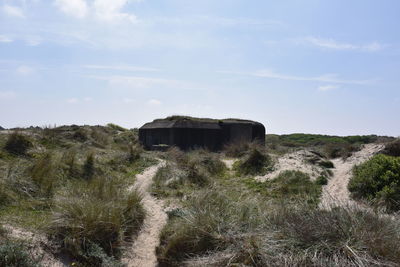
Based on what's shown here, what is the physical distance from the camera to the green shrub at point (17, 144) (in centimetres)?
1035

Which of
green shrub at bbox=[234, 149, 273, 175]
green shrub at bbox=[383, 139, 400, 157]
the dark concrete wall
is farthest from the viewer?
the dark concrete wall

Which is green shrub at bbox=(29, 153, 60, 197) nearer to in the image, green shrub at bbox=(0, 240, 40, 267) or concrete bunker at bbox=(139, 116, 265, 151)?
green shrub at bbox=(0, 240, 40, 267)

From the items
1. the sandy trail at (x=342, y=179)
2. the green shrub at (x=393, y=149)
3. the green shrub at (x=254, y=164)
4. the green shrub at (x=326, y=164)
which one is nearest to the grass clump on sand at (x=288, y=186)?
the sandy trail at (x=342, y=179)

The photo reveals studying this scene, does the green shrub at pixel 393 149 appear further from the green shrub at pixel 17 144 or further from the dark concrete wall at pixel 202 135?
the green shrub at pixel 17 144

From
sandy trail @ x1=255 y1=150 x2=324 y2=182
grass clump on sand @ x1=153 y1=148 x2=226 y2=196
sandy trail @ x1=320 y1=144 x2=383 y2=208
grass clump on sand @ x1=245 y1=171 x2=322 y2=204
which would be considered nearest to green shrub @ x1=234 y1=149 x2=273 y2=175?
sandy trail @ x1=255 y1=150 x2=324 y2=182

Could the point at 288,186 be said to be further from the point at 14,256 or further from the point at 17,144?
the point at 17,144

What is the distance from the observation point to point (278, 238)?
15.8ft

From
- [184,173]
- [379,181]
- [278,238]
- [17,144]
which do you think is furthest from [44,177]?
[379,181]

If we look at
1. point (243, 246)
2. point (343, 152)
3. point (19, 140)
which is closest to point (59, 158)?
point (19, 140)

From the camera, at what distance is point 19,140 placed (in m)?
10.9

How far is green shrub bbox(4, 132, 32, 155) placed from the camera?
34.0ft

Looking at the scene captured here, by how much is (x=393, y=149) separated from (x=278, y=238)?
1024cm

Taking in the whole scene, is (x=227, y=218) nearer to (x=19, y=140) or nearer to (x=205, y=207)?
(x=205, y=207)

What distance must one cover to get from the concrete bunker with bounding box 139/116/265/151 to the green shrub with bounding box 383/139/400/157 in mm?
7564
